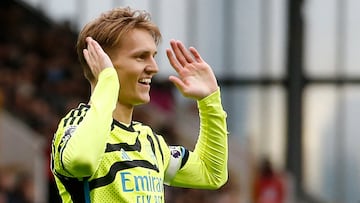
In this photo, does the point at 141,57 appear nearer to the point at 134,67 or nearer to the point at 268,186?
the point at 134,67

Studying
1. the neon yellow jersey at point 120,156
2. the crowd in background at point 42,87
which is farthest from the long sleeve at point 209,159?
the crowd in background at point 42,87

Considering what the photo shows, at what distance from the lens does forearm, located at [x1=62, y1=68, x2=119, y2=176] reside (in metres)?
4.03

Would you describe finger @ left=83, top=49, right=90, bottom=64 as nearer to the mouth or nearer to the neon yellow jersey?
the neon yellow jersey

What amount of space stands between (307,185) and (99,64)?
1581 cm

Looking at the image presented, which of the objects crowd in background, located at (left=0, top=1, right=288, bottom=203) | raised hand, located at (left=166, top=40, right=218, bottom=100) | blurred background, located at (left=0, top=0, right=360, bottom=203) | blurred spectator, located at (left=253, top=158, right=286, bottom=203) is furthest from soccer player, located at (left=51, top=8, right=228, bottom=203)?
blurred background, located at (left=0, top=0, right=360, bottom=203)

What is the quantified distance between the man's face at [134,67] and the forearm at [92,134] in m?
0.20

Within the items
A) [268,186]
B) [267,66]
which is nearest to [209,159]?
[268,186]

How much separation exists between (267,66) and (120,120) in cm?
1663

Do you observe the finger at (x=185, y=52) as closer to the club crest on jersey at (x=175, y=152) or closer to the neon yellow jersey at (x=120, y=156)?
the neon yellow jersey at (x=120, y=156)

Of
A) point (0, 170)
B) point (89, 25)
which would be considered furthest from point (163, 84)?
point (89, 25)

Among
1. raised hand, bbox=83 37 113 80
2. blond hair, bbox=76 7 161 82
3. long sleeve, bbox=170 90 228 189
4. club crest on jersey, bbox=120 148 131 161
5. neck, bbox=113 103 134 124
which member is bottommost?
Result: long sleeve, bbox=170 90 228 189

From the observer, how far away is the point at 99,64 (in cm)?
424

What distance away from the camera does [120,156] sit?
4324 millimetres

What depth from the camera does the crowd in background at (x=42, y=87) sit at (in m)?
13.3
